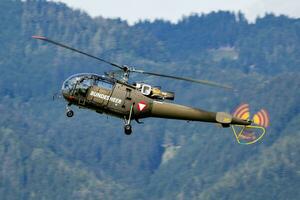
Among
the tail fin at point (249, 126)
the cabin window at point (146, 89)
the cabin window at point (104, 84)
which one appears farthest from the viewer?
the cabin window at point (146, 89)

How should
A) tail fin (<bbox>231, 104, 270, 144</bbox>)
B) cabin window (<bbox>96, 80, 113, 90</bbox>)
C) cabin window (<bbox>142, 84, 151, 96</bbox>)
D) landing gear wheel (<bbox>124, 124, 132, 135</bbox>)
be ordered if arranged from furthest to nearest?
cabin window (<bbox>142, 84, 151, 96</bbox>) → cabin window (<bbox>96, 80, 113, 90</bbox>) → landing gear wheel (<bbox>124, 124, 132, 135</bbox>) → tail fin (<bbox>231, 104, 270, 144</bbox>)

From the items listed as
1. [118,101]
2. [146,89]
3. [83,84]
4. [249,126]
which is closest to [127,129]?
[118,101]

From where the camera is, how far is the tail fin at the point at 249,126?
76.9 m

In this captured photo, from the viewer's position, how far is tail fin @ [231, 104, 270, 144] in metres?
76.9

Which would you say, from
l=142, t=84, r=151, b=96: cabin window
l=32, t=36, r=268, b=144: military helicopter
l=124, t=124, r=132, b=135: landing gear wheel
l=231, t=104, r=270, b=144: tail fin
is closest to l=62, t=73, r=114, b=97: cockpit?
l=32, t=36, r=268, b=144: military helicopter

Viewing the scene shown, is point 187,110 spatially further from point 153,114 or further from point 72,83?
point 72,83

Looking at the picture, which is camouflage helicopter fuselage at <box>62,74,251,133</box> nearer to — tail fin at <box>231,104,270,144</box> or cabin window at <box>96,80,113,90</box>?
cabin window at <box>96,80,113,90</box>

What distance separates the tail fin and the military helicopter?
10 cm

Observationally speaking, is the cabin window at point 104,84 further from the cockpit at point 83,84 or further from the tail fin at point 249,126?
the tail fin at point 249,126

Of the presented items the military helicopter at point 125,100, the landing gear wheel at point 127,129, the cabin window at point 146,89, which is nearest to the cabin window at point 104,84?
the military helicopter at point 125,100

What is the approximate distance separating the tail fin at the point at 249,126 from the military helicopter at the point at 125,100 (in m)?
0.10

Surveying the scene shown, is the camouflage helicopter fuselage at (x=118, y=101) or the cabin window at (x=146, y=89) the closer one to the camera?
the camouflage helicopter fuselage at (x=118, y=101)

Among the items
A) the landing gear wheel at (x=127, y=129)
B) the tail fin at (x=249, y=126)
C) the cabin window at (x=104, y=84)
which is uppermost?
the cabin window at (x=104, y=84)

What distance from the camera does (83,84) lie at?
261ft
